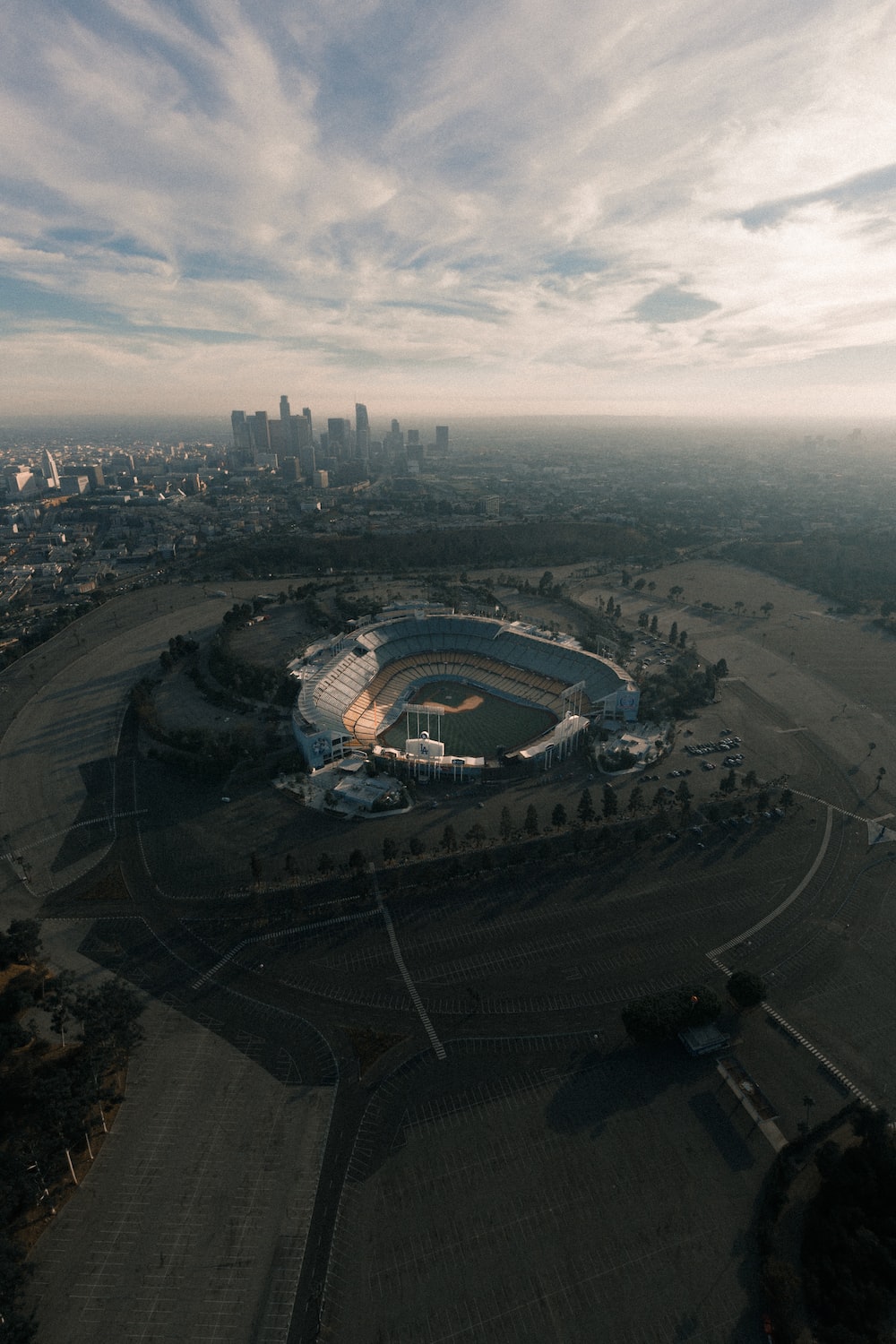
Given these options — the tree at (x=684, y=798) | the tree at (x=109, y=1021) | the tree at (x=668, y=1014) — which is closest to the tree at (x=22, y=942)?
the tree at (x=109, y=1021)

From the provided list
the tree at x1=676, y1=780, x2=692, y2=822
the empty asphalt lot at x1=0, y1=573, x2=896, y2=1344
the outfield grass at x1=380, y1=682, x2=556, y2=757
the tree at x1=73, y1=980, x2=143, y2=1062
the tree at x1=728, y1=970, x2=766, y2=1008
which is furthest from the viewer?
the outfield grass at x1=380, y1=682, x2=556, y2=757

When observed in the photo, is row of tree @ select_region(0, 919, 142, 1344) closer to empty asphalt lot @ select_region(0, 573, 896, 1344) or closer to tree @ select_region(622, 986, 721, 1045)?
empty asphalt lot @ select_region(0, 573, 896, 1344)

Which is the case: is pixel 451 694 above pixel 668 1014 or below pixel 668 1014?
above

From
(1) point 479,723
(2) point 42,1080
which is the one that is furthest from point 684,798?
(2) point 42,1080

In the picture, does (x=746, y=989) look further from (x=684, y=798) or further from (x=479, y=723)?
(x=479, y=723)

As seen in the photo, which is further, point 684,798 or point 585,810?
point 684,798

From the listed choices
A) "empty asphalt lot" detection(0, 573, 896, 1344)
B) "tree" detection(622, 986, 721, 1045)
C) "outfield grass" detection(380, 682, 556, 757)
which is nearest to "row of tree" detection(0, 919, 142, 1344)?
"empty asphalt lot" detection(0, 573, 896, 1344)
